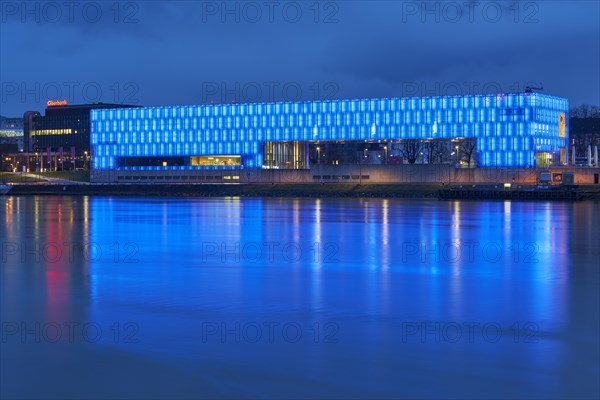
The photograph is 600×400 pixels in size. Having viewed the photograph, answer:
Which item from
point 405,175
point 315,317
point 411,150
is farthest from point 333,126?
point 315,317

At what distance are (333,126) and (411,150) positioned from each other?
12963mm

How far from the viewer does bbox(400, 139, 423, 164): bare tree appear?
130 m

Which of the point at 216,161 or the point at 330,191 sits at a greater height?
the point at 216,161

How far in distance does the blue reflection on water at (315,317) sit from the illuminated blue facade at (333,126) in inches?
3403

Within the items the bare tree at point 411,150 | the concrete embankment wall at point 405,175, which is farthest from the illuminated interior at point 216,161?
the bare tree at point 411,150

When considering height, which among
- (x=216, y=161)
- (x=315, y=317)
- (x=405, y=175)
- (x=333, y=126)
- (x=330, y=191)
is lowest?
(x=315, y=317)

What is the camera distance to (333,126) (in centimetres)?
12938

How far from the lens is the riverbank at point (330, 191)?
9289 centimetres

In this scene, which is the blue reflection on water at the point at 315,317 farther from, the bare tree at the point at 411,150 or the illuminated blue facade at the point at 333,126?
the bare tree at the point at 411,150

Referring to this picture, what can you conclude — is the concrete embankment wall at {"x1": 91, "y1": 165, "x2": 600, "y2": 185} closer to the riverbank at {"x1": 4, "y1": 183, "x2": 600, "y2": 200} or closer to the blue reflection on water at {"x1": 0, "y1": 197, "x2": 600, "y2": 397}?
the riverbank at {"x1": 4, "y1": 183, "x2": 600, "y2": 200}

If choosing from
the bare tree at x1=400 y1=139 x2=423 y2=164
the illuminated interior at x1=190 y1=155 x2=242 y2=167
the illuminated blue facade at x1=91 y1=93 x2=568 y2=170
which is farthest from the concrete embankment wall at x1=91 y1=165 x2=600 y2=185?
the bare tree at x1=400 y1=139 x2=423 y2=164

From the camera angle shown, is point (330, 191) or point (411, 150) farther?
point (411, 150)

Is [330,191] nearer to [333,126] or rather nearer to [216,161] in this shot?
[333,126]

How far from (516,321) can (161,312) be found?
7127 millimetres
